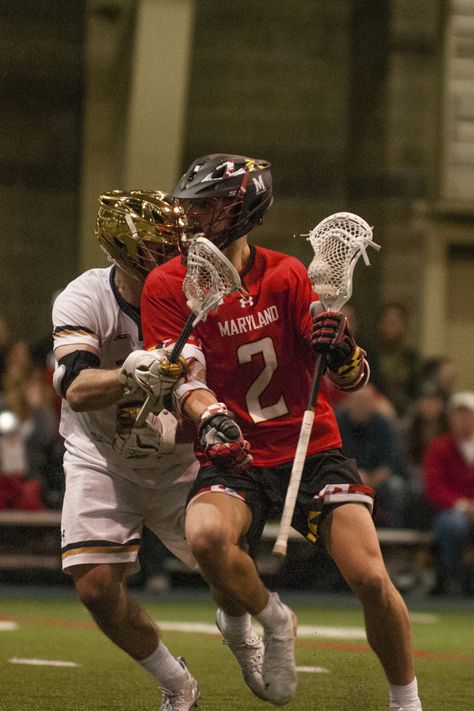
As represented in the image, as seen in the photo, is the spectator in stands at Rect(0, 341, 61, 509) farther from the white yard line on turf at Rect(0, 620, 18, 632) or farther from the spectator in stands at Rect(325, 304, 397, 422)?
the white yard line on turf at Rect(0, 620, 18, 632)

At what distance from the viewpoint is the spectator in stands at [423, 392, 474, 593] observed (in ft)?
33.5

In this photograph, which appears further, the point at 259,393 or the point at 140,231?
the point at 140,231

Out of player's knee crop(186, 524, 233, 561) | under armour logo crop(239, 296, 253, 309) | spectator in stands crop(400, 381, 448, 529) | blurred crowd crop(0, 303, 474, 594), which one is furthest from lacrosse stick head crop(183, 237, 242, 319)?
spectator in stands crop(400, 381, 448, 529)

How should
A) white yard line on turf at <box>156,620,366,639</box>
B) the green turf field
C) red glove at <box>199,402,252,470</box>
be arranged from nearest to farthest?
red glove at <box>199,402,252,470</box>, the green turf field, white yard line on turf at <box>156,620,366,639</box>

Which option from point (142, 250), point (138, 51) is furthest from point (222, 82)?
point (142, 250)

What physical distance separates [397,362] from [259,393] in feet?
20.6

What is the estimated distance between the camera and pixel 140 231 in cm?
502

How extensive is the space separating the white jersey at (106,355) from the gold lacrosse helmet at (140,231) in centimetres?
14

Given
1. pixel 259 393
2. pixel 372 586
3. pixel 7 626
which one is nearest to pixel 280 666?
pixel 372 586

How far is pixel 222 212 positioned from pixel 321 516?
1.04m

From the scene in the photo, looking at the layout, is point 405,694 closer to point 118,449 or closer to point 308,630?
point 118,449

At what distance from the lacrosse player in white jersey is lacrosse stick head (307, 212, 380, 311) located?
0.57 metres

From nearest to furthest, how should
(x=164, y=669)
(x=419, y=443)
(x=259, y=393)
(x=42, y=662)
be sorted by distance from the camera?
(x=259, y=393) → (x=164, y=669) → (x=42, y=662) → (x=419, y=443)

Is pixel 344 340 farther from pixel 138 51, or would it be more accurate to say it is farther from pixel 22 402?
pixel 138 51
